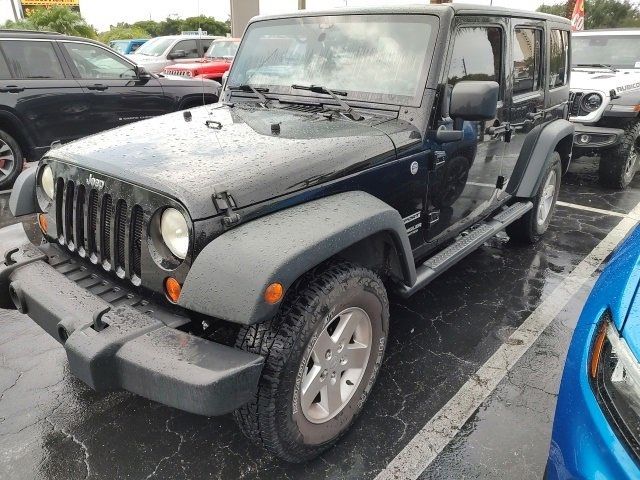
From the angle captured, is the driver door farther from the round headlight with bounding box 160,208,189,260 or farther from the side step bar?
the round headlight with bounding box 160,208,189,260

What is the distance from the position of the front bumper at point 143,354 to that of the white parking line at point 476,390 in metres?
0.93

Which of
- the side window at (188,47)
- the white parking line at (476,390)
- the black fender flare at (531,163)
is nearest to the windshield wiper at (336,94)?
the white parking line at (476,390)

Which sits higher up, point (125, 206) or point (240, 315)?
point (125, 206)

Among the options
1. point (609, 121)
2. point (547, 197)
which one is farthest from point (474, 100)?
point (609, 121)

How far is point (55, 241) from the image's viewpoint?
2.61 m

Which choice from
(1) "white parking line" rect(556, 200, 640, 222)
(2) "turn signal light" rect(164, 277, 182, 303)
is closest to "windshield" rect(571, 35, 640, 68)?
(1) "white parking line" rect(556, 200, 640, 222)

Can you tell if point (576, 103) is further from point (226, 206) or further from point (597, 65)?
point (226, 206)

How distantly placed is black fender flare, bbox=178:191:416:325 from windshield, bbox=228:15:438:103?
112cm

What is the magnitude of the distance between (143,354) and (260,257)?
536 millimetres

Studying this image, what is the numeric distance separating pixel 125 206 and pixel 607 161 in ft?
20.9

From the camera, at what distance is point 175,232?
1982 millimetres

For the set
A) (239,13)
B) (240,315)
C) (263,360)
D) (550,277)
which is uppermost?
(239,13)

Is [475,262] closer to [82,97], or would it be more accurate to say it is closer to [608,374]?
[608,374]

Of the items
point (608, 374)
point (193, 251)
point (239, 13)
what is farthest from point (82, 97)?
point (239, 13)
